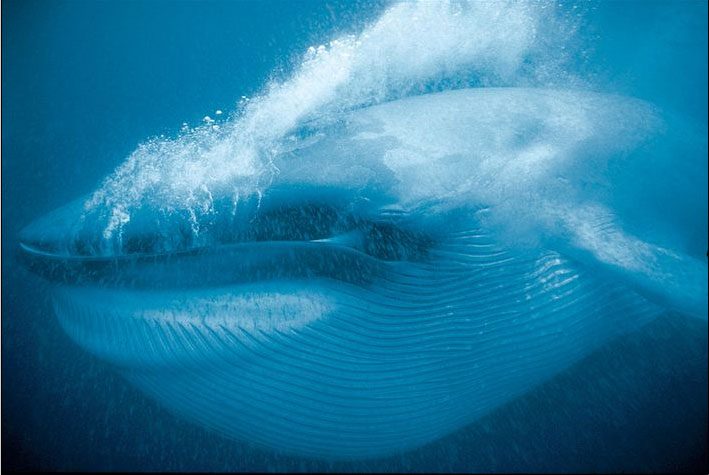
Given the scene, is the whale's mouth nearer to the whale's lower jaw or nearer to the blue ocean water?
the whale's lower jaw

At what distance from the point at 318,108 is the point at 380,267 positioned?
4.85ft

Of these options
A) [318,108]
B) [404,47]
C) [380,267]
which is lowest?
[380,267]

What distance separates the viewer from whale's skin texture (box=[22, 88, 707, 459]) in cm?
252

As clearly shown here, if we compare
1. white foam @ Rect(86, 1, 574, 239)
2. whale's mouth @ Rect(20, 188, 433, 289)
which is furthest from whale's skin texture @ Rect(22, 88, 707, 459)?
white foam @ Rect(86, 1, 574, 239)

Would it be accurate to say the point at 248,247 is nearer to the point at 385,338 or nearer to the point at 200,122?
the point at 385,338

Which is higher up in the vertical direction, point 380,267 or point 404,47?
point 404,47

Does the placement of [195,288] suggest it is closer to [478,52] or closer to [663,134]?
[478,52]

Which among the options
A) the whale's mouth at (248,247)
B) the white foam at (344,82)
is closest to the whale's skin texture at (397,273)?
the whale's mouth at (248,247)

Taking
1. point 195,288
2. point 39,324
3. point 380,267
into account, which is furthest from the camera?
point 39,324

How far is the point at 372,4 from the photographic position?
11.8ft

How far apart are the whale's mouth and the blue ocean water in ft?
4.05

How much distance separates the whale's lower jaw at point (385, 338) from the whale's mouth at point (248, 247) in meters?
0.10

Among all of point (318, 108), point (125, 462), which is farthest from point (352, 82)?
point (125, 462)

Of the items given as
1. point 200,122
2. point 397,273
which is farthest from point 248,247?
point 200,122
